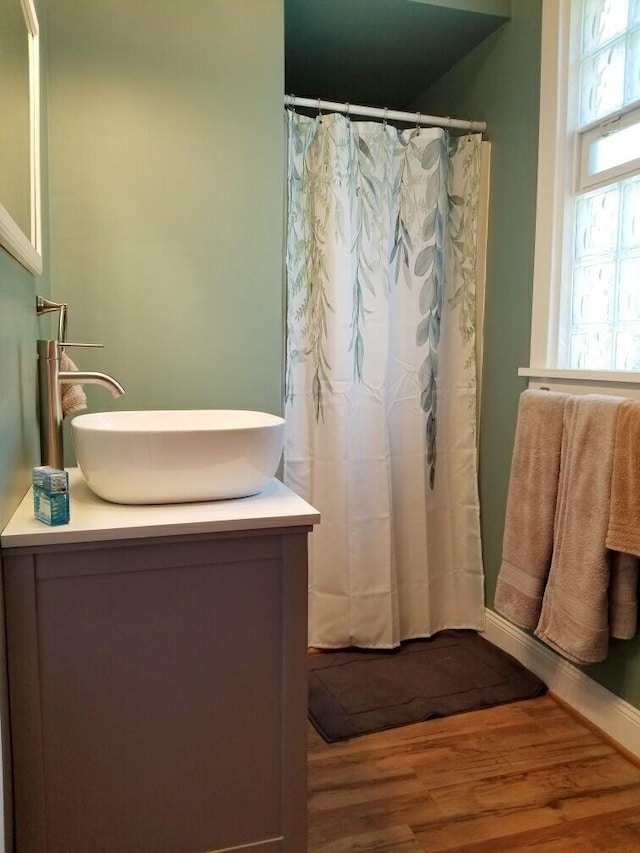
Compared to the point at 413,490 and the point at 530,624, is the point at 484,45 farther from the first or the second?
the point at 530,624

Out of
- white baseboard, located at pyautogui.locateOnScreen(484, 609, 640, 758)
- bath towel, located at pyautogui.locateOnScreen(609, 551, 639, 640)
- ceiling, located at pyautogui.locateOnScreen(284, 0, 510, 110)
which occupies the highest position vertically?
ceiling, located at pyautogui.locateOnScreen(284, 0, 510, 110)

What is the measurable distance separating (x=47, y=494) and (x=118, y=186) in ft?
3.61

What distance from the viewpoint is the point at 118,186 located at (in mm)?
1762

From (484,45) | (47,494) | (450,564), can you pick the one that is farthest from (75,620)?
(484,45)

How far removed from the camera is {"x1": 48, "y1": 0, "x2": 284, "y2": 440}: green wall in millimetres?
1728

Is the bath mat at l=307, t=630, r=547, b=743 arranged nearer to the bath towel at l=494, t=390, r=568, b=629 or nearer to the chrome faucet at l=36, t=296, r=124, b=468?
the bath towel at l=494, t=390, r=568, b=629

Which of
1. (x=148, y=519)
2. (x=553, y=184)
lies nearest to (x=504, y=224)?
(x=553, y=184)

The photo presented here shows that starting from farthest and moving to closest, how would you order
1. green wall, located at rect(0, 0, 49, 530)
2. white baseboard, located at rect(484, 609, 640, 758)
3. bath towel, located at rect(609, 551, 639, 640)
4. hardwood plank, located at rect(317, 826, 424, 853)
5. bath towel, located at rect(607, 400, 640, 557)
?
1. white baseboard, located at rect(484, 609, 640, 758)
2. bath towel, located at rect(609, 551, 639, 640)
3. bath towel, located at rect(607, 400, 640, 557)
4. hardwood plank, located at rect(317, 826, 424, 853)
5. green wall, located at rect(0, 0, 49, 530)

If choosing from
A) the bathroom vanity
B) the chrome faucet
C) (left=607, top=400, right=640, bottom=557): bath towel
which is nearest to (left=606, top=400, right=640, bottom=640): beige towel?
(left=607, top=400, right=640, bottom=557): bath towel

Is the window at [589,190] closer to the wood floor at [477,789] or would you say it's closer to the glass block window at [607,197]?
the glass block window at [607,197]

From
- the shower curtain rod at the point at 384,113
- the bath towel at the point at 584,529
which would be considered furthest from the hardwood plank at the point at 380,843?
the shower curtain rod at the point at 384,113

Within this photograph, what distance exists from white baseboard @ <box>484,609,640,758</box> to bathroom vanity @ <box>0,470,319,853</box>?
1.01m

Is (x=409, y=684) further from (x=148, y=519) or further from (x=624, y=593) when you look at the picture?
(x=148, y=519)

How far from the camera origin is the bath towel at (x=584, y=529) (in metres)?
1.58
